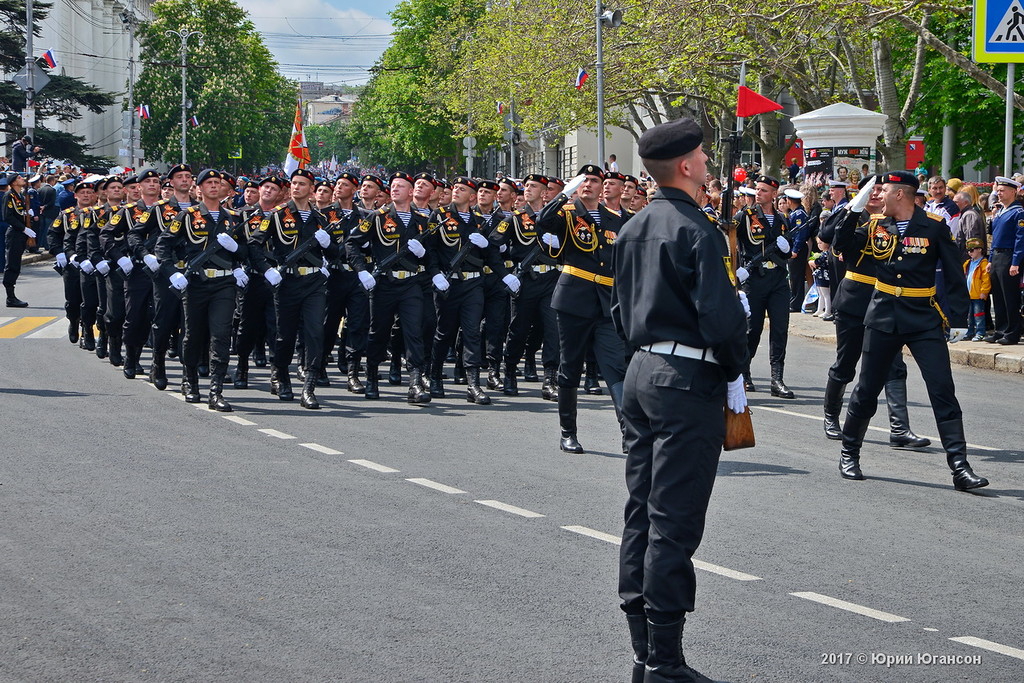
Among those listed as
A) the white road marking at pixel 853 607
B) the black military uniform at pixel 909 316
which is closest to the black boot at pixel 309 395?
the black military uniform at pixel 909 316

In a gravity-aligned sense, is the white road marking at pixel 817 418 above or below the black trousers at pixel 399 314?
below

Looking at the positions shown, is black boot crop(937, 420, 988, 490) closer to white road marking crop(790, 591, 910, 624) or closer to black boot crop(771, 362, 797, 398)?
white road marking crop(790, 591, 910, 624)

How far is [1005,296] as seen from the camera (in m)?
16.3

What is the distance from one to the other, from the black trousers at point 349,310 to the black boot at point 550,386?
186cm

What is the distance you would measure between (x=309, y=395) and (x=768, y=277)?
14.3 ft

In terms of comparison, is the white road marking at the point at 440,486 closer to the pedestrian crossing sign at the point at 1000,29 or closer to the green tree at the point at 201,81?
the pedestrian crossing sign at the point at 1000,29

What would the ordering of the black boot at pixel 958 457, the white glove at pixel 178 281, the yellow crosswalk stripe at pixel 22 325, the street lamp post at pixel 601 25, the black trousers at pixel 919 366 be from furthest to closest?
1. the street lamp post at pixel 601 25
2. the yellow crosswalk stripe at pixel 22 325
3. the white glove at pixel 178 281
4. the black trousers at pixel 919 366
5. the black boot at pixel 958 457

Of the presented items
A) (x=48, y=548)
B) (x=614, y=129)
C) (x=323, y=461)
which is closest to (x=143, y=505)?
(x=48, y=548)

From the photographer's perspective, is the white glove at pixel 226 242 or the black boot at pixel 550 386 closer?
the white glove at pixel 226 242

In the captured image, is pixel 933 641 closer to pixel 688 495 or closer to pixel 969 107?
pixel 688 495

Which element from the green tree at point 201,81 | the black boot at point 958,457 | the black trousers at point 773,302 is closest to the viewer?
the black boot at point 958,457

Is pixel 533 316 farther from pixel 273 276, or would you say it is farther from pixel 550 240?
pixel 273 276

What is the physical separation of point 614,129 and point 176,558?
72.7 meters

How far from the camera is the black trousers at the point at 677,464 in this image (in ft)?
15.6
